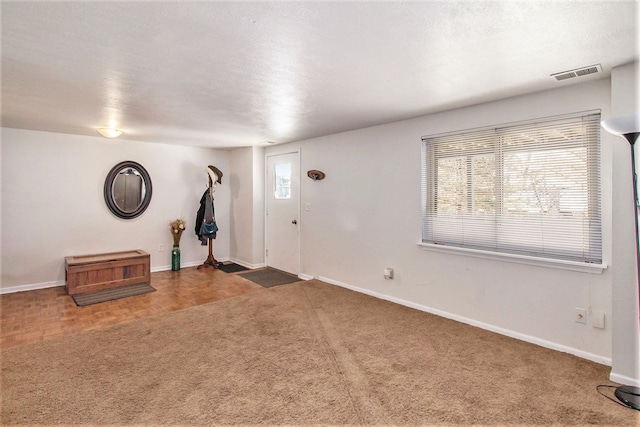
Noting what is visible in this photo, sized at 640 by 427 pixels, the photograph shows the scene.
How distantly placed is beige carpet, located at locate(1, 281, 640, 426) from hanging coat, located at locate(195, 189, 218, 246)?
2631mm

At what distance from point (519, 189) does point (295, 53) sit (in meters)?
2.29

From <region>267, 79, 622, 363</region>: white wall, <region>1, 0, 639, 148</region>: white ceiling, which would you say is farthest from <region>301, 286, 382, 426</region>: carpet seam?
<region>1, 0, 639, 148</region>: white ceiling

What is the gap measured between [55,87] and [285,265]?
12.7 feet

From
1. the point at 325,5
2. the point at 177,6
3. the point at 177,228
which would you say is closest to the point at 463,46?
the point at 325,5

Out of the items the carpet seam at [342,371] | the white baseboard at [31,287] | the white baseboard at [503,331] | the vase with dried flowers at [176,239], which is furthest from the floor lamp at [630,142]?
the white baseboard at [31,287]

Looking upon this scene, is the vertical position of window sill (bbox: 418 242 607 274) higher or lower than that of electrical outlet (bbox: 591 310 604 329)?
higher

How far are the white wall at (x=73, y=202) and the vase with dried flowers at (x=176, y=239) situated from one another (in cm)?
13

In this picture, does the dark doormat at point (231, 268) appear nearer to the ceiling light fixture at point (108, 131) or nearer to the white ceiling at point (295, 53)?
the ceiling light fixture at point (108, 131)

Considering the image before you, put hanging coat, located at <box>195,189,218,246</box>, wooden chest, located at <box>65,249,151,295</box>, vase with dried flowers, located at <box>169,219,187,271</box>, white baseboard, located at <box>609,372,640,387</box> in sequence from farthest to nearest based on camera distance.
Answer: hanging coat, located at <box>195,189,218,246</box>
vase with dried flowers, located at <box>169,219,187,271</box>
wooden chest, located at <box>65,249,151,295</box>
white baseboard, located at <box>609,372,640,387</box>

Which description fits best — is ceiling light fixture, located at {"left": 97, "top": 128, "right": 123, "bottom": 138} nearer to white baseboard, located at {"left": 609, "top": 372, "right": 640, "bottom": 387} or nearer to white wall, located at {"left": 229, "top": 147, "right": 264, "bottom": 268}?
white wall, located at {"left": 229, "top": 147, "right": 264, "bottom": 268}

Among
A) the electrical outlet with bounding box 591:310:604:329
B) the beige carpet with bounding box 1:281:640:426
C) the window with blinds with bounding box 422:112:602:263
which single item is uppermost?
the window with blinds with bounding box 422:112:602:263

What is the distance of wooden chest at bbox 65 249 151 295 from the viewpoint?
432cm

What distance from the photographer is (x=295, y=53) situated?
204 centimetres

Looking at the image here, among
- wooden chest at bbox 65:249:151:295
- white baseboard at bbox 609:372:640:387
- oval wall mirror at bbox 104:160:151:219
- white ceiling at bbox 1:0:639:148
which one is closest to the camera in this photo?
white ceiling at bbox 1:0:639:148
